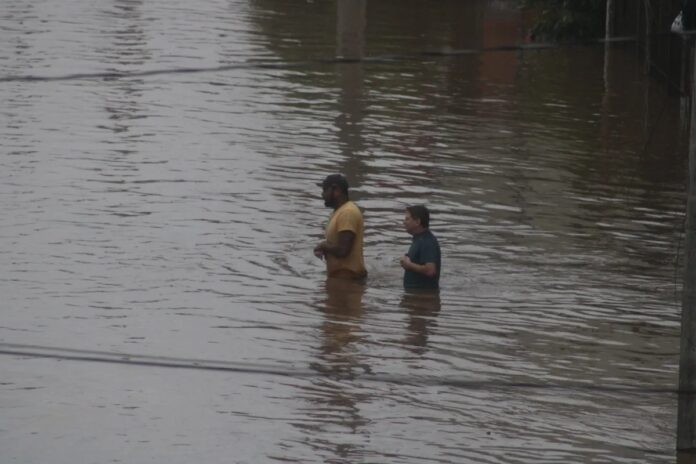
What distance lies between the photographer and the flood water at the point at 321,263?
38.4 ft

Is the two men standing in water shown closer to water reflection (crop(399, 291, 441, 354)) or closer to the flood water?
water reflection (crop(399, 291, 441, 354))

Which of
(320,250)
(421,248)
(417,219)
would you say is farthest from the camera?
(320,250)

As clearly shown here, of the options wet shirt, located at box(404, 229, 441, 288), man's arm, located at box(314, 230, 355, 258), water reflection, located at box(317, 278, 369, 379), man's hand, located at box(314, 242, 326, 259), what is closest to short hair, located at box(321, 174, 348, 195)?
man's arm, located at box(314, 230, 355, 258)

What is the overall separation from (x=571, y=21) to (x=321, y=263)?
1701 cm

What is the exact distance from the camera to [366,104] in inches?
1066

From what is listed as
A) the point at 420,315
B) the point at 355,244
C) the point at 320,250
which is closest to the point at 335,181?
the point at 320,250

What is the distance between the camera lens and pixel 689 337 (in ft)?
36.2

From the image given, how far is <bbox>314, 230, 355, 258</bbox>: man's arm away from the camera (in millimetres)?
15844

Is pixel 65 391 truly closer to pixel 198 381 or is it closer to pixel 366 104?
pixel 198 381

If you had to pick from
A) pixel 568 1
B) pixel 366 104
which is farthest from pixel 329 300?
pixel 568 1

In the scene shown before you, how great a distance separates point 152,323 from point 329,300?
2.00 metres

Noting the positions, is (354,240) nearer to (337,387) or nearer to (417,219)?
(417,219)

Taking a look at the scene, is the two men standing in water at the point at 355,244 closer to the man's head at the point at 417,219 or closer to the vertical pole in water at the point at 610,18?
the man's head at the point at 417,219

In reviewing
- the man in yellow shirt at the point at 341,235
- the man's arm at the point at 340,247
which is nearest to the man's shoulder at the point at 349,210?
the man in yellow shirt at the point at 341,235
